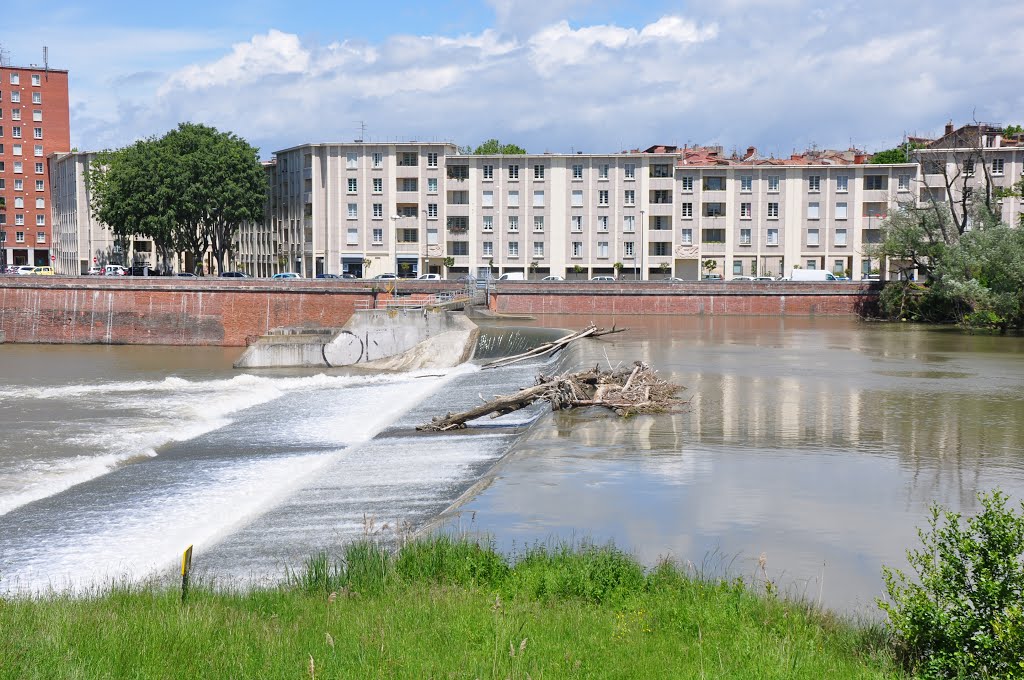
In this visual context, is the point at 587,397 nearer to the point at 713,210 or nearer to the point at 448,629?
the point at 448,629

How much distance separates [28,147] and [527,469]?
125543 millimetres

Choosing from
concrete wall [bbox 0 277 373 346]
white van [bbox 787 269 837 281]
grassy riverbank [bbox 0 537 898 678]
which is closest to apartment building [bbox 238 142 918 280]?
white van [bbox 787 269 837 281]

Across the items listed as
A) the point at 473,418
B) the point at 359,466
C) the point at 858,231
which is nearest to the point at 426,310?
the point at 473,418

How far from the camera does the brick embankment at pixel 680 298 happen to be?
76.4m

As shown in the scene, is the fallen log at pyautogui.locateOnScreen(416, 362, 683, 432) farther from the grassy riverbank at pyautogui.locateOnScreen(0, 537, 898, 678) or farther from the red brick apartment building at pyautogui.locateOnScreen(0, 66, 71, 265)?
the red brick apartment building at pyautogui.locateOnScreen(0, 66, 71, 265)

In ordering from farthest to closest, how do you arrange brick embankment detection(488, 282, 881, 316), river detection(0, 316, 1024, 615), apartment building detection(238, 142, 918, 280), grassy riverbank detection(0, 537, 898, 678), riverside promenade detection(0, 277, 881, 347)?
apartment building detection(238, 142, 918, 280)
brick embankment detection(488, 282, 881, 316)
riverside promenade detection(0, 277, 881, 347)
river detection(0, 316, 1024, 615)
grassy riverbank detection(0, 537, 898, 678)

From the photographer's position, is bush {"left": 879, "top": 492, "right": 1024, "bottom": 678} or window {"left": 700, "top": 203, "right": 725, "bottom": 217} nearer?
bush {"left": 879, "top": 492, "right": 1024, "bottom": 678}

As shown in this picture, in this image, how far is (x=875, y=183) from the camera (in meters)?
94.5

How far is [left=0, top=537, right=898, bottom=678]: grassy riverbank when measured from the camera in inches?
344

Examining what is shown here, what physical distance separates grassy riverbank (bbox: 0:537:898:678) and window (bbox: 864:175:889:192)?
294 ft

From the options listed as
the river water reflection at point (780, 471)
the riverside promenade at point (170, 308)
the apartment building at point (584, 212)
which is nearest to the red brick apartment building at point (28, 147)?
the apartment building at point (584, 212)

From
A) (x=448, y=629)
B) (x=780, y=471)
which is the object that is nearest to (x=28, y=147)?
(x=780, y=471)

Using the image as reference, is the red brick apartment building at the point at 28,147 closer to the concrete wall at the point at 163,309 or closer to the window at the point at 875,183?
the concrete wall at the point at 163,309

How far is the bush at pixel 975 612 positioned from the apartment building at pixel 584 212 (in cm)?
8668
